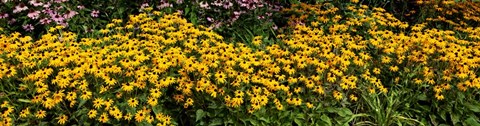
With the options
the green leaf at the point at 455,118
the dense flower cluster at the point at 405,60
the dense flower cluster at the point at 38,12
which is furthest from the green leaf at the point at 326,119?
the dense flower cluster at the point at 38,12

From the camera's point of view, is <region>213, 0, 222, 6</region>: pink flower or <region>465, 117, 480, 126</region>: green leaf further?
<region>213, 0, 222, 6</region>: pink flower

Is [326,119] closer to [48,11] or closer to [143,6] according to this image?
[143,6]

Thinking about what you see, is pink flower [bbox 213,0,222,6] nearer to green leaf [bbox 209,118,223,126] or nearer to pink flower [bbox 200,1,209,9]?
pink flower [bbox 200,1,209,9]

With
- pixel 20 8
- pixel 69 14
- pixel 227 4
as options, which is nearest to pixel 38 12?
pixel 20 8

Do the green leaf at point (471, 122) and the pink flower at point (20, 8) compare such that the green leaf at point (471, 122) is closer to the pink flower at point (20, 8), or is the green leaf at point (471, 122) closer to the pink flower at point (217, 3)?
the pink flower at point (217, 3)

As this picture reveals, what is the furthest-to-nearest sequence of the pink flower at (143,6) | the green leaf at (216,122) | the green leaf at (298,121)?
the pink flower at (143,6)
the green leaf at (298,121)
the green leaf at (216,122)

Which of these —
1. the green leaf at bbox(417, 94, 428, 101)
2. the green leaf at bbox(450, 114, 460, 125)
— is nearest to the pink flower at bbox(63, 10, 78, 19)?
the green leaf at bbox(417, 94, 428, 101)

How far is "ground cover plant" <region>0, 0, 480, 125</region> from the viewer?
142 inches

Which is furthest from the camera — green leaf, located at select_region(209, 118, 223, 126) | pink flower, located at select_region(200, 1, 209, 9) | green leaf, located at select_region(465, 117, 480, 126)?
pink flower, located at select_region(200, 1, 209, 9)

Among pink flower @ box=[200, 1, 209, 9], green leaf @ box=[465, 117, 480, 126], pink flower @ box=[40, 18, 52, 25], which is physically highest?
pink flower @ box=[200, 1, 209, 9]

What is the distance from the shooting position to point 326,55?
Answer: 432cm

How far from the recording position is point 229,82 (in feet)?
12.4

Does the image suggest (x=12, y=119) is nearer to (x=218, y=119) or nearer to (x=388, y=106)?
(x=218, y=119)

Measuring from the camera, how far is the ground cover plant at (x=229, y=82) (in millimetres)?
3598
